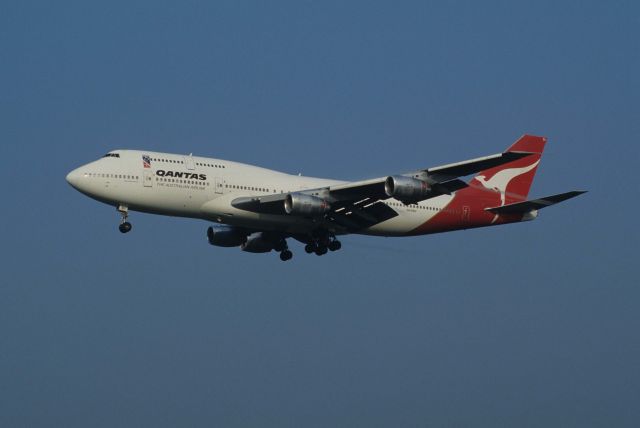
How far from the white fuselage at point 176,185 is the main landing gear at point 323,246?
3.10 m

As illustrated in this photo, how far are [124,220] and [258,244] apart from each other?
32.3 feet

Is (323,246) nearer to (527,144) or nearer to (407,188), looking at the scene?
(407,188)

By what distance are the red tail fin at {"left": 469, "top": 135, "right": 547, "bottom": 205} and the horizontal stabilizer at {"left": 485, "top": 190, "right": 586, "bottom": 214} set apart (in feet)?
5.29

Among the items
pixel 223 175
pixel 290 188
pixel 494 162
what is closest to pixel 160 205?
pixel 223 175

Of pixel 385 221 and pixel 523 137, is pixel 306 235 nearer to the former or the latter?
pixel 385 221

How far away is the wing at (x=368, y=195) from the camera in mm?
51188

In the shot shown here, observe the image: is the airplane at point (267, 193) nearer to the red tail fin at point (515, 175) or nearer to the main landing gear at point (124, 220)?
the main landing gear at point (124, 220)

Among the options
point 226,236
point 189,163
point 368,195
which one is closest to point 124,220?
point 189,163

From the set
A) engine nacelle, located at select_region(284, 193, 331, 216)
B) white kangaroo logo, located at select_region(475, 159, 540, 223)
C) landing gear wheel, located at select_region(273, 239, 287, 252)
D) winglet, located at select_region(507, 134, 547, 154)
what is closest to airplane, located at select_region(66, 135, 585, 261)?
engine nacelle, located at select_region(284, 193, 331, 216)

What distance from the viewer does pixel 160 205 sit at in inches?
2122

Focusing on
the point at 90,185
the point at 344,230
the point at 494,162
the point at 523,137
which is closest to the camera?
the point at 494,162

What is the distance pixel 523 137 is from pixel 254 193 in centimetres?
1822

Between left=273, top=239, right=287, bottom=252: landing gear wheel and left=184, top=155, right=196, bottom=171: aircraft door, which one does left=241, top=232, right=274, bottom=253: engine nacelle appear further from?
left=184, top=155, right=196, bottom=171: aircraft door

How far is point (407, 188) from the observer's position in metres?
51.8
